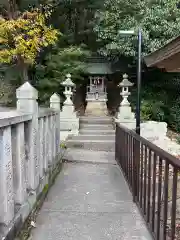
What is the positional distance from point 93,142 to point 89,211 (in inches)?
181

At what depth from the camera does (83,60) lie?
11.4 meters

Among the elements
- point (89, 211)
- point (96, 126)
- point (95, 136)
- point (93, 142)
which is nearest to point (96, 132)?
point (95, 136)

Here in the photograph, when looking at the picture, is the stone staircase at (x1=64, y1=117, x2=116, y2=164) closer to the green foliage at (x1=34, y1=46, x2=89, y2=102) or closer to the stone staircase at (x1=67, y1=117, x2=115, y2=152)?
the stone staircase at (x1=67, y1=117, x2=115, y2=152)

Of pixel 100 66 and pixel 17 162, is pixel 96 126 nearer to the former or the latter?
pixel 100 66

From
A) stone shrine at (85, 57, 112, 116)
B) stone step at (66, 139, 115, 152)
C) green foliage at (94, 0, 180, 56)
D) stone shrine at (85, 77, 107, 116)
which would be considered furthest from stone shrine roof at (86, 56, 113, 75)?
stone step at (66, 139, 115, 152)

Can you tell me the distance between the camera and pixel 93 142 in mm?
7508

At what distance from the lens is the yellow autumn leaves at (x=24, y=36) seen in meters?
9.05

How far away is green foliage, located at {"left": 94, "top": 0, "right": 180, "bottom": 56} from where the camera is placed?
9.94 m

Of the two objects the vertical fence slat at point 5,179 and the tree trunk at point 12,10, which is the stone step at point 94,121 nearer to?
the tree trunk at point 12,10

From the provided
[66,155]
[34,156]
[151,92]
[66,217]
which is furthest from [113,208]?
[151,92]

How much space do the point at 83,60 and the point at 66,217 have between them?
9.36 metres

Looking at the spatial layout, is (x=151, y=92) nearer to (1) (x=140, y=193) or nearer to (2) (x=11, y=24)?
(2) (x=11, y=24)

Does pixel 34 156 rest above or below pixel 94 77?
below

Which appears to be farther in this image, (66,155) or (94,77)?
(94,77)
